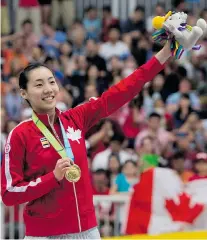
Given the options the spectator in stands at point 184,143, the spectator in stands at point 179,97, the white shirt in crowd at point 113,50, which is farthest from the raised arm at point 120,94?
the white shirt in crowd at point 113,50

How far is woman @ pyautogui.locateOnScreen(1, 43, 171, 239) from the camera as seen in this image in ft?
19.0

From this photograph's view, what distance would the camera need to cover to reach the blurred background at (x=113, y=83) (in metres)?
11.1

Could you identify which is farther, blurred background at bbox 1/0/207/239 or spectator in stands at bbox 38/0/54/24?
spectator in stands at bbox 38/0/54/24

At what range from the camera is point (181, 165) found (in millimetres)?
11305

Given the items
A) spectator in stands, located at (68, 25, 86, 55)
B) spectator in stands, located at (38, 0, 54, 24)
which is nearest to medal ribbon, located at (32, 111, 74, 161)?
spectator in stands, located at (68, 25, 86, 55)

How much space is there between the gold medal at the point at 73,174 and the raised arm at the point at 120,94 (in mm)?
484

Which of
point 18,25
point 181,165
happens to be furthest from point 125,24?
point 181,165

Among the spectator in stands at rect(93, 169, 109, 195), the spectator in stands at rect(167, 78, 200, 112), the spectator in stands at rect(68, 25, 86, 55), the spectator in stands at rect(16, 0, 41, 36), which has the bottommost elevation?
the spectator in stands at rect(93, 169, 109, 195)

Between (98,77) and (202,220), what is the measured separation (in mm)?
5471

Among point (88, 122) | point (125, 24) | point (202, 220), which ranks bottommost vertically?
point (202, 220)

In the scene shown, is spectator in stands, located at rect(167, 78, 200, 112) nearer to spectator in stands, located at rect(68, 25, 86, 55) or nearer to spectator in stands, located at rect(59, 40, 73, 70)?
spectator in stands, located at rect(59, 40, 73, 70)

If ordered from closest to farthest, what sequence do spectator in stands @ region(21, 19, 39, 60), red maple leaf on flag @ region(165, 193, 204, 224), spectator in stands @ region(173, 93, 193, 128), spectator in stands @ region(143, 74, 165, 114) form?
red maple leaf on flag @ region(165, 193, 204, 224) < spectator in stands @ region(173, 93, 193, 128) < spectator in stands @ region(143, 74, 165, 114) < spectator in stands @ region(21, 19, 39, 60)

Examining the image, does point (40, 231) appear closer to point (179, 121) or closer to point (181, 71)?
point (179, 121)

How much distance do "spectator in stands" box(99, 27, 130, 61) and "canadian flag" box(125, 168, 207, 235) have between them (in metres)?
5.98
